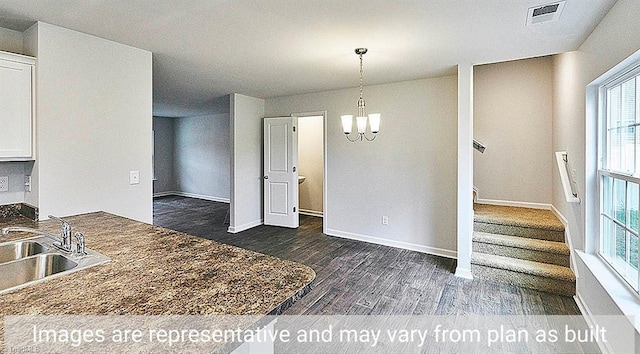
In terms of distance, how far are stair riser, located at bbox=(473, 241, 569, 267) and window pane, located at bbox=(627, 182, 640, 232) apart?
140 centimetres

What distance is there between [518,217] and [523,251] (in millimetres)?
567

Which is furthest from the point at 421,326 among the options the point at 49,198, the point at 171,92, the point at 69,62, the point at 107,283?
the point at 171,92

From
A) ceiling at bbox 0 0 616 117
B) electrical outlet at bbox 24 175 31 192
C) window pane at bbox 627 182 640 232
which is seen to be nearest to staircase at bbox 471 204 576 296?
window pane at bbox 627 182 640 232

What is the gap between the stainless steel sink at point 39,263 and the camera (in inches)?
59.4

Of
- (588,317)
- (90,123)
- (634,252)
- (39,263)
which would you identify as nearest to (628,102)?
(634,252)

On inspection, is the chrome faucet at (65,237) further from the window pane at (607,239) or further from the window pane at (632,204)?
the window pane at (607,239)

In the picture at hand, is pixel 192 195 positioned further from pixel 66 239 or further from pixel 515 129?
pixel 515 129

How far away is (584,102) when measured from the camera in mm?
2623

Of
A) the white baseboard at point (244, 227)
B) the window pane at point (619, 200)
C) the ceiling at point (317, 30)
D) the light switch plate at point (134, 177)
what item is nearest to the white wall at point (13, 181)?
the light switch plate at point (134, 177)

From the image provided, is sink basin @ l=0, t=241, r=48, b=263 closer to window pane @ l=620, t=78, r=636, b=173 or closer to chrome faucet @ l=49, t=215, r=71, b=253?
chrome faucet @ l=49, t=215, r=71, b=253

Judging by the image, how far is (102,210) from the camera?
270cm

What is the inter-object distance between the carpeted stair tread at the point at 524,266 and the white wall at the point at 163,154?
352 inches

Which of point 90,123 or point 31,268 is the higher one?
point 90,123

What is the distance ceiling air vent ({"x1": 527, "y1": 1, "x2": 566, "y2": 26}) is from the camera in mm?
2100
